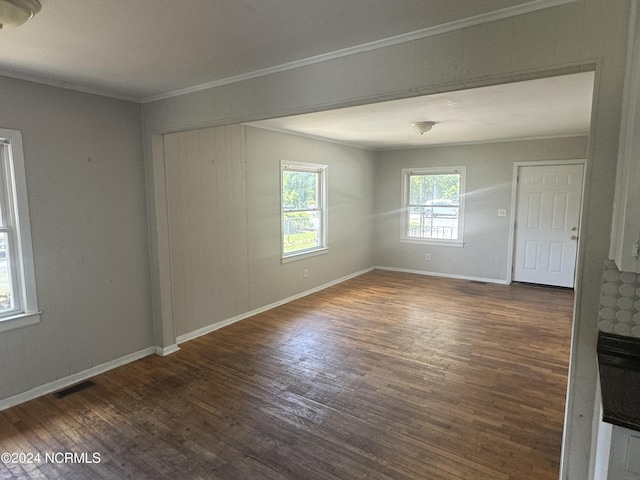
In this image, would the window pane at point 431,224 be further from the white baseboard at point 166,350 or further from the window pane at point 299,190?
the white baseboard at point 166,350

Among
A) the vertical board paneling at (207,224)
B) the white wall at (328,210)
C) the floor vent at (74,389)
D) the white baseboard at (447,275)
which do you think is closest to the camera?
the floor vent at (74,389)

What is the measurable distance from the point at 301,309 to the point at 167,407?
2.46 meters

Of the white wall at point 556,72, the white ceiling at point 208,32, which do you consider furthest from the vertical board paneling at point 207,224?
the white wall at point 556,72

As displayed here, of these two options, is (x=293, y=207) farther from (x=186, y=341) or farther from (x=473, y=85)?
(x=473, y=85)

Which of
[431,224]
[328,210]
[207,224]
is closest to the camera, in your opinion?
[207,224]

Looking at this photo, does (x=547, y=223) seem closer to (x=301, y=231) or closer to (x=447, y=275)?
(x=447, y=275)

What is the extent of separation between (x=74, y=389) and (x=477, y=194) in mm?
6094

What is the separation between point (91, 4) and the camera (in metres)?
1.64

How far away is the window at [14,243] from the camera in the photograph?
2629 millimetres

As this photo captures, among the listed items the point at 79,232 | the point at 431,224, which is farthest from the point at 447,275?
the point at 79,232

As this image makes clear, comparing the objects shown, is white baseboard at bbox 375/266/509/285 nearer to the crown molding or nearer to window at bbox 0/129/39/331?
the crown molding

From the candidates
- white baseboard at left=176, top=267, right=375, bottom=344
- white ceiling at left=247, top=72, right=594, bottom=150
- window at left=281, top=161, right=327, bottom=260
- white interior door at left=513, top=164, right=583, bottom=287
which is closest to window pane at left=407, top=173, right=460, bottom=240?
white ceiling at left=247, top=72, right=594, bottom=150

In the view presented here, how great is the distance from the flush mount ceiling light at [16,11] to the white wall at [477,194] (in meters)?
6.02

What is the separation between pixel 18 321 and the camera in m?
2.71
